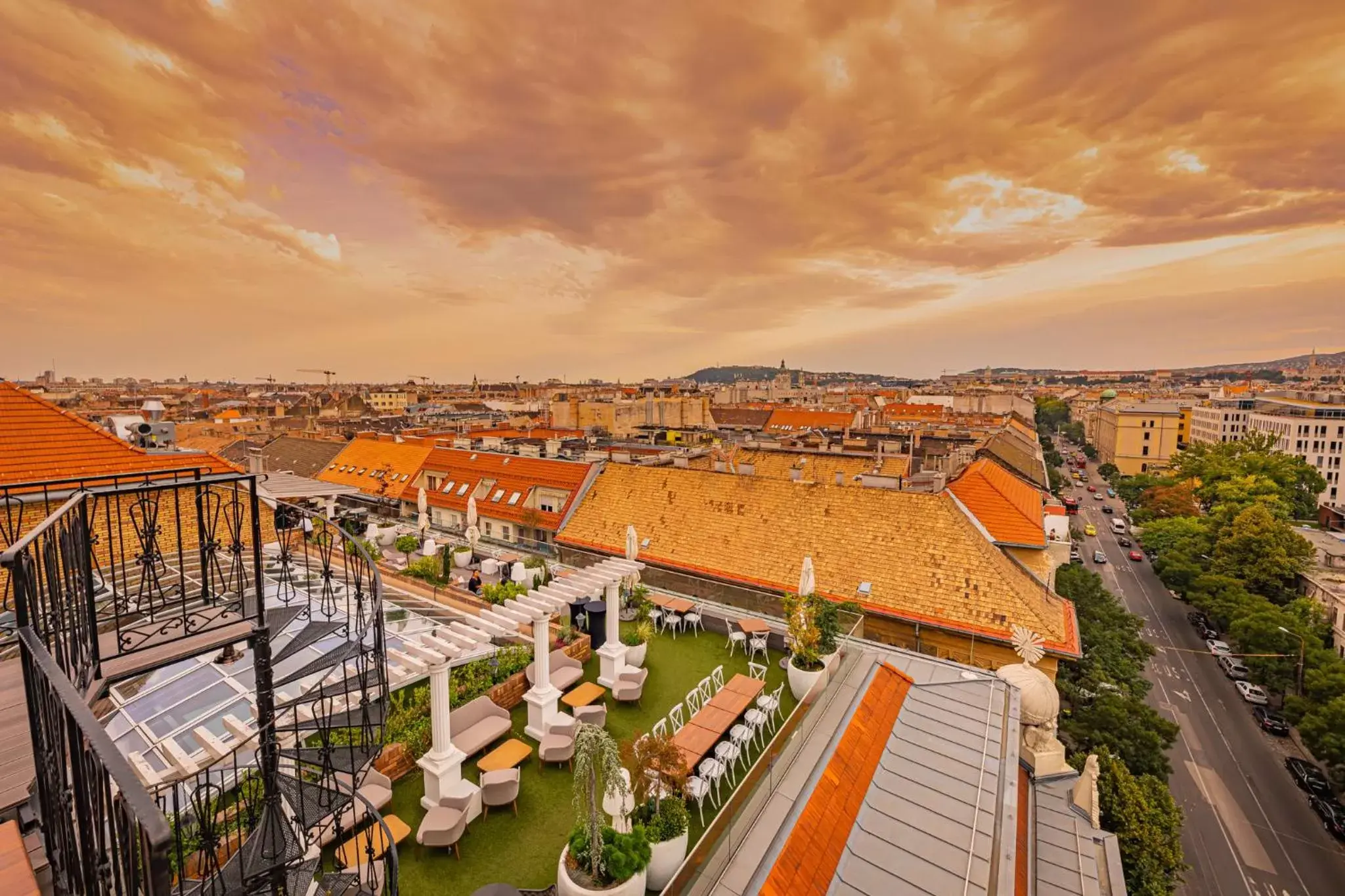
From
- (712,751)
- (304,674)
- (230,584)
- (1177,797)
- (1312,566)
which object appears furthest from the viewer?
(1312,566)

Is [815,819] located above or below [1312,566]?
above

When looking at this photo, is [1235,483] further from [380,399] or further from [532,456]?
[380,399]

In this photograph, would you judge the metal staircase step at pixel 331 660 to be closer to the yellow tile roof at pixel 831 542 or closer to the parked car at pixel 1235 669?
the yellow tile roof at pixel 831 542

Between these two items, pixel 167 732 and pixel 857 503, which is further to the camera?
pixel 857 503

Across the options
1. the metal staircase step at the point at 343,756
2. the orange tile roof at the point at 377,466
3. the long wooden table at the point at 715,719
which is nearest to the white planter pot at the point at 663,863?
the long wooden table at the point at 715,719

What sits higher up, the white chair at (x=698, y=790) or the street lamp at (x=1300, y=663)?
the white chair at (x=698, y=790)

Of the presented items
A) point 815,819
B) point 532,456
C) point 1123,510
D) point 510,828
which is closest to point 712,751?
point 815,819

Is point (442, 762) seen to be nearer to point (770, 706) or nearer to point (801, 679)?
point (770, 706)
